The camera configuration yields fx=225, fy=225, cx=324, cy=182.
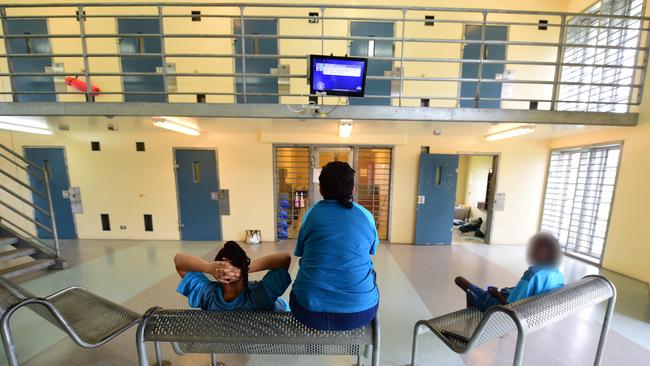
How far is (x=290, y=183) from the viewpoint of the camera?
459cm

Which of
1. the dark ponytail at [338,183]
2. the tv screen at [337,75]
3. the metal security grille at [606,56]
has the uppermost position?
the metal security grille at [606,56]

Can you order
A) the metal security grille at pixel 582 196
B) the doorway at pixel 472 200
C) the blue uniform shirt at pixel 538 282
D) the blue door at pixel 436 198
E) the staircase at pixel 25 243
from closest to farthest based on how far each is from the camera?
the blue uniform shirt at pixel 538 282 < the staircase at pixel 25 243 < the metal security grille at pixel 582 196 < the blue door at pixel 436 198 < the doorway at pixel 472 200

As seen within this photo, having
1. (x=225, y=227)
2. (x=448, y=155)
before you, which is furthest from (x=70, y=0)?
(x=448, y=155)

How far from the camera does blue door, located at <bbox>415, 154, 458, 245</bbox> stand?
4.39m

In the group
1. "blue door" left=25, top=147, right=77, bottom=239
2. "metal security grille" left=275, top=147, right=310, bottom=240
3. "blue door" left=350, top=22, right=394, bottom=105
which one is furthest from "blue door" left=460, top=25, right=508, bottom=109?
"blue door" left=25, top=147, right=77, bottom=239

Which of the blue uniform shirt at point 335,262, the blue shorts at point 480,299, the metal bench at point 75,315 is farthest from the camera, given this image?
the blue shorts at point 480,299

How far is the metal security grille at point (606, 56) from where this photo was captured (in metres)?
3.23

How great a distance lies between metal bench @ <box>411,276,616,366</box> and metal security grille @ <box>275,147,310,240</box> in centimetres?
330

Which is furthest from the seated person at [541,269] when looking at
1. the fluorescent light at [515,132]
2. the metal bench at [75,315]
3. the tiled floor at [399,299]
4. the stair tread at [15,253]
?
the stair tread at [15,253]

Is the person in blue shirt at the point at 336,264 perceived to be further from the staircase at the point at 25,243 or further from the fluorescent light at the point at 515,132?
the staircase at the point at 25,243

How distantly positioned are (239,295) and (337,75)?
7.12 feet

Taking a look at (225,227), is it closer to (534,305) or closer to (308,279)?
(308,279)

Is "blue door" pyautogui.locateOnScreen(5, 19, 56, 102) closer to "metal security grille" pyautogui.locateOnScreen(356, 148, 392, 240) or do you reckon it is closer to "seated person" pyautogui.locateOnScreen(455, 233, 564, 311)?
"metal security grille" pyautogui.locateOnScreen(356, 148, 392, 240)

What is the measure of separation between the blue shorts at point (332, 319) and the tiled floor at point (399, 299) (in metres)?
0.88
